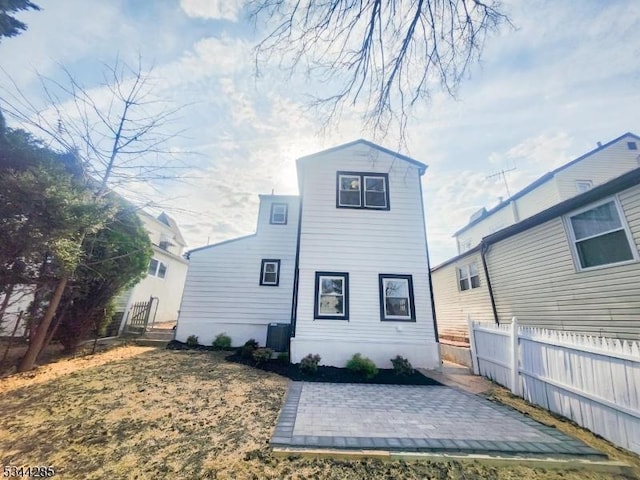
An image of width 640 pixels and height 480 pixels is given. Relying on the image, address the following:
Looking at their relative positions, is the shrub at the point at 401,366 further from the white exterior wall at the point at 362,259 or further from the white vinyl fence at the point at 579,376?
the white vinyl fence at the point at 579,376

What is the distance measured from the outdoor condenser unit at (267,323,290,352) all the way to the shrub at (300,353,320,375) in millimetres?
2355

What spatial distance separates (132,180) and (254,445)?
6.44 m

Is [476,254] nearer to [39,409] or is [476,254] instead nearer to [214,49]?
[214,49]

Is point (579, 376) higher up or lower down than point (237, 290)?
lower down

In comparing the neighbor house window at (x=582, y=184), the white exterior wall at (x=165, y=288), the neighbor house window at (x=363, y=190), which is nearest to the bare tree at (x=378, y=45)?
the neighbor house window at (x=363, y=190)

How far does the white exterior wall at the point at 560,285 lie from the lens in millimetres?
5520

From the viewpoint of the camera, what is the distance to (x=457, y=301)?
12.1m

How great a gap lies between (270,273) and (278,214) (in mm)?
2958

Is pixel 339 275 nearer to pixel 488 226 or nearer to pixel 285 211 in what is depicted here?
pixel 285 211

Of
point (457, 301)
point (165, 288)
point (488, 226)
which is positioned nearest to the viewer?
point (457, 301)

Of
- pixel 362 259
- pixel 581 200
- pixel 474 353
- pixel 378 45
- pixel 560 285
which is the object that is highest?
pixel 378 45

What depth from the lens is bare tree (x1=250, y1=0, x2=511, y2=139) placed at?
3066mm

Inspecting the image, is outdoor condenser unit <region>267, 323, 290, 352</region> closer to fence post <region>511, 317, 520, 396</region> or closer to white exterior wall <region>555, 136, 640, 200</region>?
fence post <region>511, 317, 520, 396</region>

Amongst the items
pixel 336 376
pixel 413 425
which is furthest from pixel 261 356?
pixel 413 425
